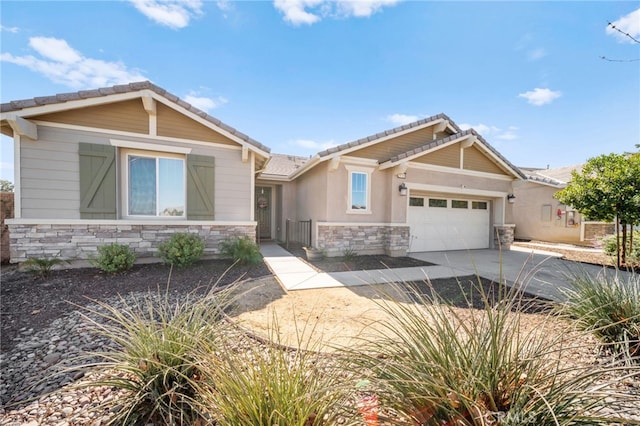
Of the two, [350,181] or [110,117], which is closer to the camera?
[110,117]

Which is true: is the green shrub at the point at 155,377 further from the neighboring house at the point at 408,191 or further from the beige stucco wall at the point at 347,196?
the beige stucco wall at the point at 347,196

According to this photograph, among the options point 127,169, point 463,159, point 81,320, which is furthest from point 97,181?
point 463,159

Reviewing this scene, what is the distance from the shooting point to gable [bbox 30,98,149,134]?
19.8ft

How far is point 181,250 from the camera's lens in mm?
6156

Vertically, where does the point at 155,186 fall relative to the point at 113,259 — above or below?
above

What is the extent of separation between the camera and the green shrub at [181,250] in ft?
20.0

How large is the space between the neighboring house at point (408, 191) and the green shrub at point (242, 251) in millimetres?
2407

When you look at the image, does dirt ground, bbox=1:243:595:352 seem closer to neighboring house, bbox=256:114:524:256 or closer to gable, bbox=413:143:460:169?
neighboring house, bbox=256:114:524:256

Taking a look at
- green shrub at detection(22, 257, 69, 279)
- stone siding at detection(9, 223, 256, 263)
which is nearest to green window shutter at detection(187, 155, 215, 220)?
stone siding at detection(9, 223, 256, 263)

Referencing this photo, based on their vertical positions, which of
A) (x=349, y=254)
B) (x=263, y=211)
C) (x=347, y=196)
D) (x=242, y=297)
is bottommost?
(x=242, y=297)

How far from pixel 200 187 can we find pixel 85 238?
297 cm

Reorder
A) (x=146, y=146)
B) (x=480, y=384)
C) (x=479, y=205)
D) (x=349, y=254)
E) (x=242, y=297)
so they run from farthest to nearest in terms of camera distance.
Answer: (x=479, y=205)
(x=349, y=254)
(x=146, y=146)
(x=242, y=297)
(x=480, y=384)

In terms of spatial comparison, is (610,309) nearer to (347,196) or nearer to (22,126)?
(347,196)

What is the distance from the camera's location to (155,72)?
276 inches
